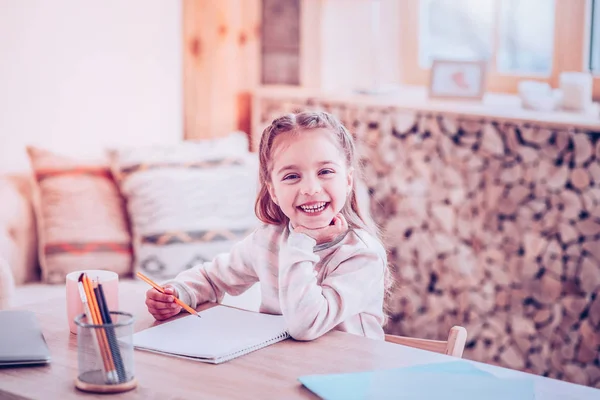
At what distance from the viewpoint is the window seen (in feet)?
9.78

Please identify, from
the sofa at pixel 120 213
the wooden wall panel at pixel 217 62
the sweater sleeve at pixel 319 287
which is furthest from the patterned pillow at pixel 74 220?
the sweater sleeve at pixel 319 287

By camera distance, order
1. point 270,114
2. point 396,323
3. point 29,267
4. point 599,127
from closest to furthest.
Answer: point 599,127 → point 29,267 → point 396,323 → point 270,114

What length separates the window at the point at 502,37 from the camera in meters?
2.98

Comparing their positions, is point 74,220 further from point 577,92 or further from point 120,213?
point 577,92

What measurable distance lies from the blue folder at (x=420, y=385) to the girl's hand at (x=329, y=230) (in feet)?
1.08

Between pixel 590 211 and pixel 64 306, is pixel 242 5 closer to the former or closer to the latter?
pixel 590 211

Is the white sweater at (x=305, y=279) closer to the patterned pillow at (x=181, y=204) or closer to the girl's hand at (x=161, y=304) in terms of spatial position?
the girl's hand at (x=161, y=304)

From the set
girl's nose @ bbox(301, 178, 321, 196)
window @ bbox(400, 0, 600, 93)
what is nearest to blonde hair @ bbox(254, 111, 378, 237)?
girl's nose @ bbox(301, 178, 321, 196)

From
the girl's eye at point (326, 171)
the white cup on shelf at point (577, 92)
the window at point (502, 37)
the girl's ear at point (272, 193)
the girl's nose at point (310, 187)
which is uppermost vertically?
the window at point (502, 37)

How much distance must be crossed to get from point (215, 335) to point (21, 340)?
1.00ft

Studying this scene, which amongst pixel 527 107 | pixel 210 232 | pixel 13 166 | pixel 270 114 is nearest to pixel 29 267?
pixel 13 166

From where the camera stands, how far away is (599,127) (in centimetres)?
256

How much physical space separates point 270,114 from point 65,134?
83 cm

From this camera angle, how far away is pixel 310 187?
4.85ft
